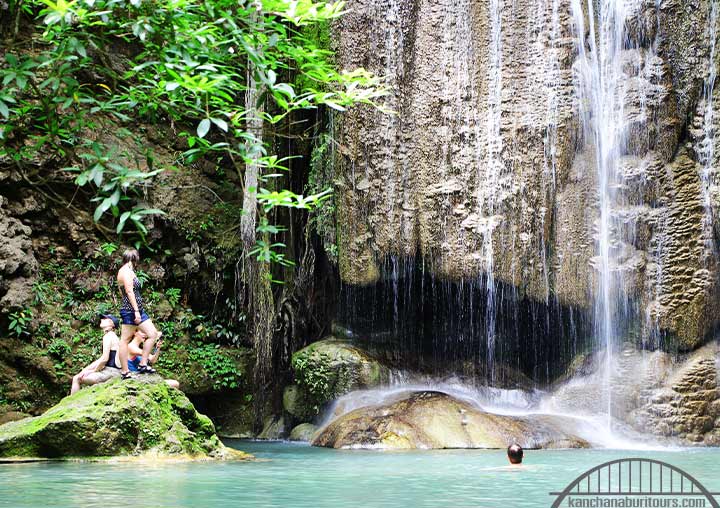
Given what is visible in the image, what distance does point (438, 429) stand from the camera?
1138 cm

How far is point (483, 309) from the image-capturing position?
14117 millimetres

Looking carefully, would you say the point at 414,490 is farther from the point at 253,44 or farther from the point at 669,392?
the point at 669,392

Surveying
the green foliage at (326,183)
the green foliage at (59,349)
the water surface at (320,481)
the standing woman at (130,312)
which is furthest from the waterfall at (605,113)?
the green foliage at (59,349)

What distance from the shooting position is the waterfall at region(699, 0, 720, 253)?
13.0 metres

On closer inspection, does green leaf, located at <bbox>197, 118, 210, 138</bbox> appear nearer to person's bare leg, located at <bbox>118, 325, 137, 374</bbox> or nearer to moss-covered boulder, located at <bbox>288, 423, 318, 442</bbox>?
person's bare leg, located at <bbox>118, 325, 137, 374</bbox>

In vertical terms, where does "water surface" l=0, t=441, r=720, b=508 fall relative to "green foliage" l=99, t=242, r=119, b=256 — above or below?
below

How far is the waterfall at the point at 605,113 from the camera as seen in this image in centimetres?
1342

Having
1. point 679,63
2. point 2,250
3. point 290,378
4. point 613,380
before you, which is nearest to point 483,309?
point 613,380

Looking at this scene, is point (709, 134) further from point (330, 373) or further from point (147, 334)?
point (147, 334)

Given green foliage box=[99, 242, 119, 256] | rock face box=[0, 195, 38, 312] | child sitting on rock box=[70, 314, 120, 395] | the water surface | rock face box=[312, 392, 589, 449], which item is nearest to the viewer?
the water surface

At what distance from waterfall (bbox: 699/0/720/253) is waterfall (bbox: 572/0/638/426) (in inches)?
47.0

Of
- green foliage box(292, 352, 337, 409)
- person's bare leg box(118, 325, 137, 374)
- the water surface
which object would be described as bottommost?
the water surface

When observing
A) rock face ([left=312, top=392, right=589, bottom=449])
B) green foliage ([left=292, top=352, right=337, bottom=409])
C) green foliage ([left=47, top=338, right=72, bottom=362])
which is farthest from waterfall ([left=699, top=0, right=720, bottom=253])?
green foliage ([left=47, top=338, right=72, bottom=362])

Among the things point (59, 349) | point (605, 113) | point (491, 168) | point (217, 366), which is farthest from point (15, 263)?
point (605, 113)
